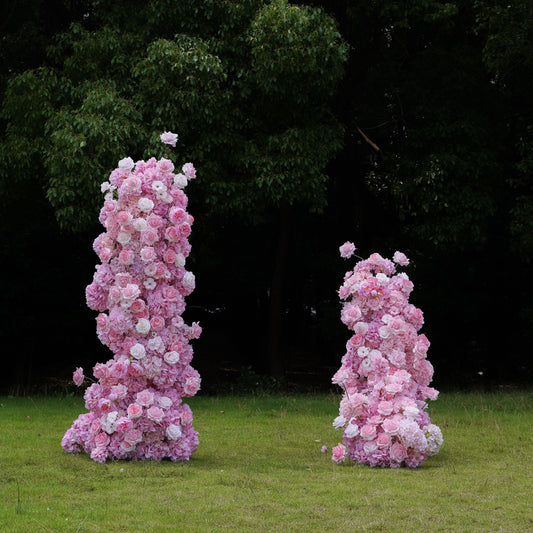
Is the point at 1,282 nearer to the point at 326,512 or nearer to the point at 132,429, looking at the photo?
the point at 132,429

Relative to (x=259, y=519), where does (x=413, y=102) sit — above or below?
above

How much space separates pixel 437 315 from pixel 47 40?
9355 mm

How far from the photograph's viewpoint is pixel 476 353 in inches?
730

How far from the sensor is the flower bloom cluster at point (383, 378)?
6812 mm

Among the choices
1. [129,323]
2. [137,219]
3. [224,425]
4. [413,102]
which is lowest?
[224,425]

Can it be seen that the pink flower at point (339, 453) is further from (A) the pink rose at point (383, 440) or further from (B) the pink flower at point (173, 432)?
(B) the pink flower at point (173, 432)

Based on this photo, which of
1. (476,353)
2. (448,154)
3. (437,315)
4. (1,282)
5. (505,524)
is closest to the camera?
(505,524)

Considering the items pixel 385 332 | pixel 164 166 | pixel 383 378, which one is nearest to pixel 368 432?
pixel 383 378

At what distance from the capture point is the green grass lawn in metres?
4.93

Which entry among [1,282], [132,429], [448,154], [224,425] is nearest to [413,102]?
[448,154]

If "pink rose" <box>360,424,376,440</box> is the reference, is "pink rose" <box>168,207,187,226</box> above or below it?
above

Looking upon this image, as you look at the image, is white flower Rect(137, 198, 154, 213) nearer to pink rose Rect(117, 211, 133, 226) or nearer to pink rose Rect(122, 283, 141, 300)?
pink rose Rect(117, 211, 133, 226)

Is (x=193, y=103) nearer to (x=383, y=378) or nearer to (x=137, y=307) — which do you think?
(x=137, y=307)

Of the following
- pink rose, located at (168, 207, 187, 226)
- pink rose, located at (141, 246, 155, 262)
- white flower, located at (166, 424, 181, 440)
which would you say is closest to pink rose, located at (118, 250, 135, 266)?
pink rose, located at (141, 246, 155, 262)
